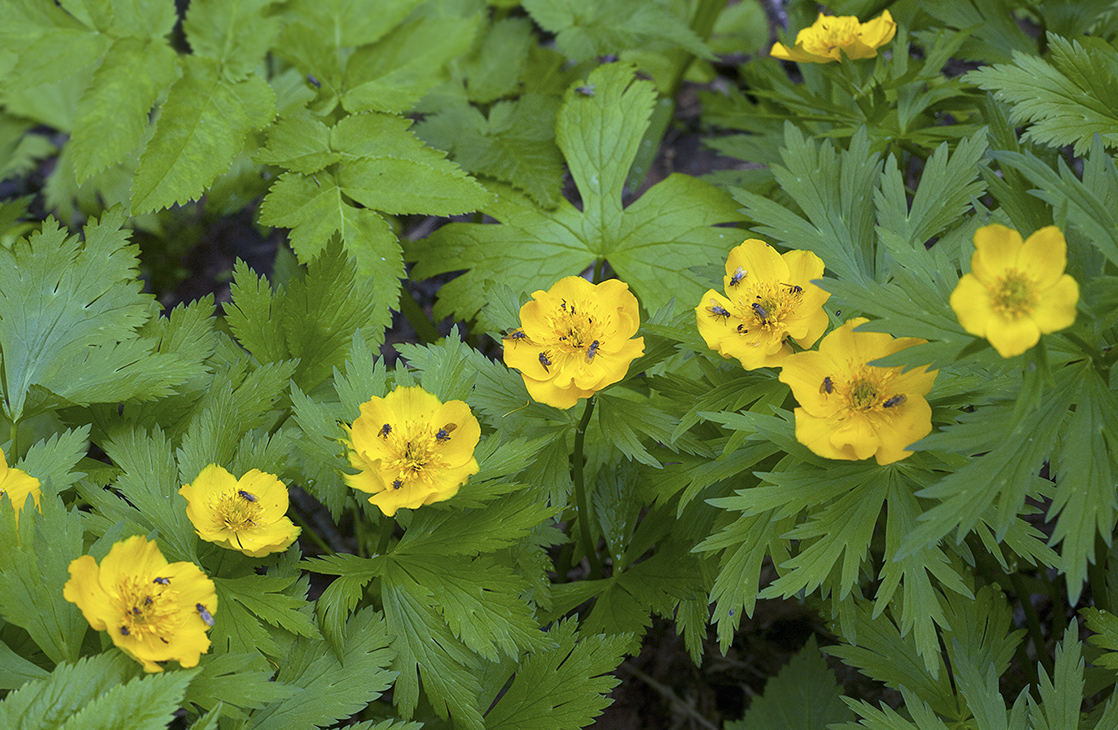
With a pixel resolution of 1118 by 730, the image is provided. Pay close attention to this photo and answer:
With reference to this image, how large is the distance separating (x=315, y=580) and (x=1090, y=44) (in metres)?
2.59

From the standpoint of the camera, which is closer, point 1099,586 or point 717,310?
point 717,310

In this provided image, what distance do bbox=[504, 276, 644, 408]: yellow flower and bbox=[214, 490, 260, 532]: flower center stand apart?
1.76 ft

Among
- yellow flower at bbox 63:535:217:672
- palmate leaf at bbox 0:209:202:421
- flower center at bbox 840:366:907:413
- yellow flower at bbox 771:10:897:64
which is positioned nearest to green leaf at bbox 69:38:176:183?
palmate leaf at bbox 0:209:202:421

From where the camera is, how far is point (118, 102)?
205 centimetres

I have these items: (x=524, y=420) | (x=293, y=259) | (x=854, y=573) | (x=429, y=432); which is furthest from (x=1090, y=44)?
(x=293, y=259)

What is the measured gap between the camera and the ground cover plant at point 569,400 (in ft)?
3.94

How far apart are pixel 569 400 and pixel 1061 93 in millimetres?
1319

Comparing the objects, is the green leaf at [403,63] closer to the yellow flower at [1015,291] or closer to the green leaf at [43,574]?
the green leaf at [43,574]

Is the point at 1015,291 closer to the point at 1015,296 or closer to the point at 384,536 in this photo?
the point at 1015,296

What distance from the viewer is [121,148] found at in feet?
6.56

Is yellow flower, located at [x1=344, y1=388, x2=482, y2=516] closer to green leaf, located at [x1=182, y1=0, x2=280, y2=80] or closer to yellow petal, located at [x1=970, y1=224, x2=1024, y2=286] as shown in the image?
yellow petal, located at [x1=970, y1=224, x2=1024, y2=286]

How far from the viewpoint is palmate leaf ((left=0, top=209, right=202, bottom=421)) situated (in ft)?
5.39

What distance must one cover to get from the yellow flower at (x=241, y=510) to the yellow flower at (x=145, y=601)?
0.11 metres

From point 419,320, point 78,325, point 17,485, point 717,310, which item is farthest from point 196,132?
point 717,310
